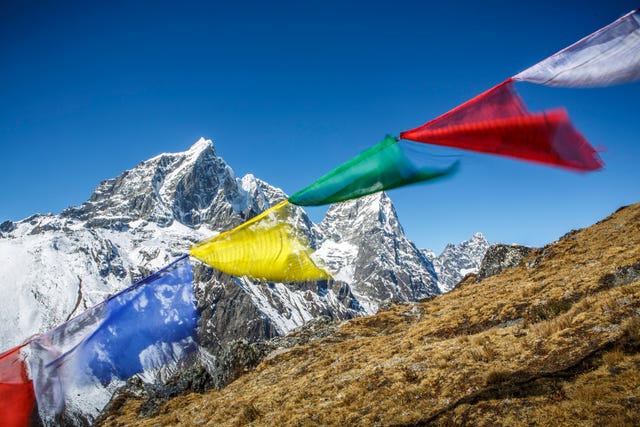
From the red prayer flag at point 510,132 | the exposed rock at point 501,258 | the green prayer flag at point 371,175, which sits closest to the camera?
the red prayer flag at point 510,132

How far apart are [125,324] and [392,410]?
23.7ft

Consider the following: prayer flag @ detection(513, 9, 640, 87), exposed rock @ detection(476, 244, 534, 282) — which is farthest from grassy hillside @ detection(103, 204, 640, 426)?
exposed rock @ detection(476, 244, 534, 282)

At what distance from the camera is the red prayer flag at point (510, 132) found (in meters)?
6.07

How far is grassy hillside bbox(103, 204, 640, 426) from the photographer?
653 cm

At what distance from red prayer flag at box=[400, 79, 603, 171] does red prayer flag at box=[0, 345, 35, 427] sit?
1098cm

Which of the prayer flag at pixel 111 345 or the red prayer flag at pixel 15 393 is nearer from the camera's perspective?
the red prayer flag at pixel 15 393

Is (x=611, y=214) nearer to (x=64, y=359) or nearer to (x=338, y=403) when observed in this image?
(x=338, y=403)

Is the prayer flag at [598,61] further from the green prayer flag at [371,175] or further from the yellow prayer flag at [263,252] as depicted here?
the yellow prayer flag at [263,252]

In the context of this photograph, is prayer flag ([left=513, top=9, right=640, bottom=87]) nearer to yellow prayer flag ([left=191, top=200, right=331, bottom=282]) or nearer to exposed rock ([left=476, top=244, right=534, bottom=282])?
yellow prayer flag ([left=191, top=200, right=331, bottom=282])

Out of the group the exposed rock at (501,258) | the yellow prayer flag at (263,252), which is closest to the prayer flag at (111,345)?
the yellow prayer flag at (263,252)

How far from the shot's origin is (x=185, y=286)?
32.7 feet

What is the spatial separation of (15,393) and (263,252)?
6883mm

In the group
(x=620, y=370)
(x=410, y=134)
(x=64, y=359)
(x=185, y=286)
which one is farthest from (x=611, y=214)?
(x=64, y=359)

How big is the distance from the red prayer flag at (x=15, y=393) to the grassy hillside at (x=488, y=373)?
539 centimetres
